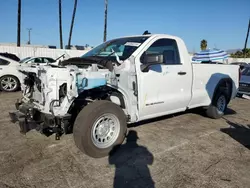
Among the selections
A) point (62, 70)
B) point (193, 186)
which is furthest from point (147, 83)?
point (193, 186)

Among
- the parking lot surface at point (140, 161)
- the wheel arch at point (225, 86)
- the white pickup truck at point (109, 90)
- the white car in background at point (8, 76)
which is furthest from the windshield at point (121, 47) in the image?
the white car in background at point (8, 76)

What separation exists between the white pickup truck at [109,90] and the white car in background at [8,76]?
600 cm

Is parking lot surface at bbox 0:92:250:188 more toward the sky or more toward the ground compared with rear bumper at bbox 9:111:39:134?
more toward the ground

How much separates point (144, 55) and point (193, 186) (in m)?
2.25

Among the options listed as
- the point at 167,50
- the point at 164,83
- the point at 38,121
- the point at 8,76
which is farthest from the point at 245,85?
the point at 8,76

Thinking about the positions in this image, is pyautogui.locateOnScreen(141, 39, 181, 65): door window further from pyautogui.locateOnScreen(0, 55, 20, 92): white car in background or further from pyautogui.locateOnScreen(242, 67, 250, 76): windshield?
pyautogui.locateOnScreen(0, 55, 20, 92): white car in background

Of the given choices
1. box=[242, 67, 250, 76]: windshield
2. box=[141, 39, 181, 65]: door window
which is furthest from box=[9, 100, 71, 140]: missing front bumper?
box=[242, 67, 250, 76]: windshield

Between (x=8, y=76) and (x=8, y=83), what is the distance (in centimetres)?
30

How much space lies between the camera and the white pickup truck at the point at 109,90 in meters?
3.22

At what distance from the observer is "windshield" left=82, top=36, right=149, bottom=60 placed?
159 inches

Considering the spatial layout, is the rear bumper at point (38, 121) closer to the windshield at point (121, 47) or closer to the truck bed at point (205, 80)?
the windshield at point (121, 47)

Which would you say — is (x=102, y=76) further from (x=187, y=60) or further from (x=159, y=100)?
(x=187, y=60)

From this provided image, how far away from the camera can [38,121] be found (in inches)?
137

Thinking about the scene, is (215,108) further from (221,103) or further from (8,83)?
(8,83)
